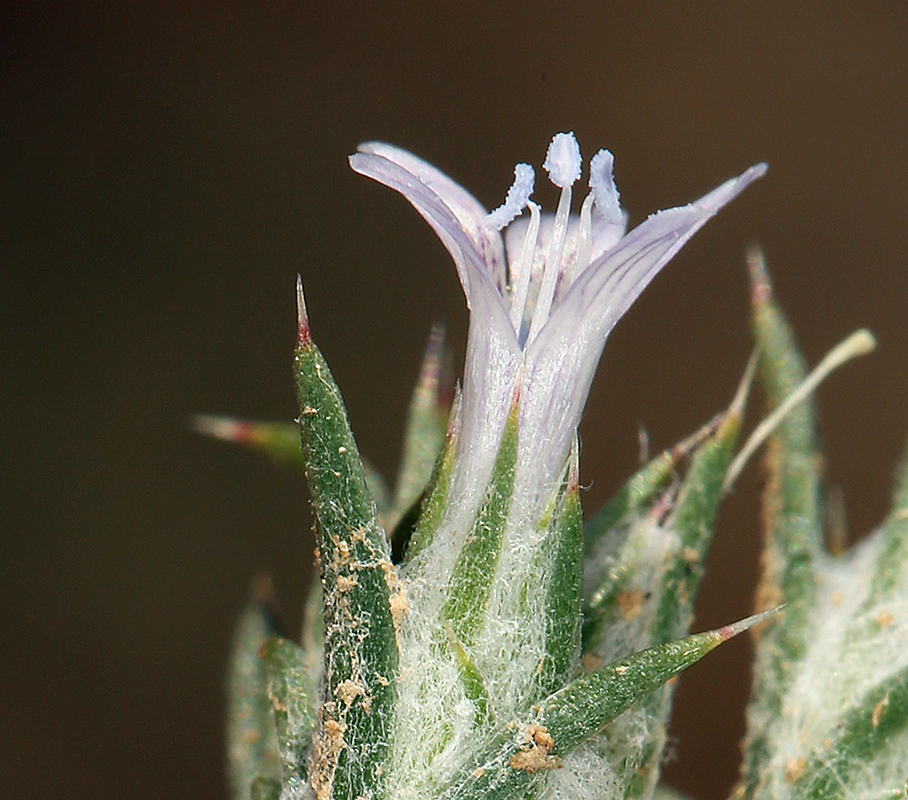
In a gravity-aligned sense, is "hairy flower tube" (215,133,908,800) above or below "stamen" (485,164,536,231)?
below

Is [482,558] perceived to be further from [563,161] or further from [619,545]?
[563,161]

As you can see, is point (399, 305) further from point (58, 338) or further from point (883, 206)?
point (883, 206)

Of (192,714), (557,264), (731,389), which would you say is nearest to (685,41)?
(731,389)

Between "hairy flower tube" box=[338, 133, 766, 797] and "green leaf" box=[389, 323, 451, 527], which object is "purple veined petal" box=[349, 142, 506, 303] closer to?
"hairy flower tube" box=[338, 133, 766, 797]

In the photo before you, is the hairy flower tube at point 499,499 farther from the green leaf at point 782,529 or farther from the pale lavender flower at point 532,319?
the green leaf at point 782,529

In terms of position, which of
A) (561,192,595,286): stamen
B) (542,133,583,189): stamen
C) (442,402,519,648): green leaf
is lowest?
(442,402,519,648): green leaf

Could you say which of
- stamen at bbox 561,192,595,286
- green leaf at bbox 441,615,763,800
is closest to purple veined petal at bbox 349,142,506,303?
stamen at bbox 561,192,595,286

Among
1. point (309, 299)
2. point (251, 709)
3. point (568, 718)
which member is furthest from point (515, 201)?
point (309, 299)
